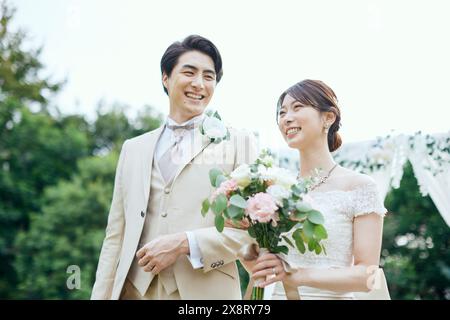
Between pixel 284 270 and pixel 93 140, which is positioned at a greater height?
pixel 93 140

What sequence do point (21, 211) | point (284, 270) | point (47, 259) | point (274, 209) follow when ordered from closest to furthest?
point (274, 209), point (284, 270), point (47, 259), point (21, 211)

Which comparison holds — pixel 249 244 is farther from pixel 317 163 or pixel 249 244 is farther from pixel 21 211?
pixel 21 211

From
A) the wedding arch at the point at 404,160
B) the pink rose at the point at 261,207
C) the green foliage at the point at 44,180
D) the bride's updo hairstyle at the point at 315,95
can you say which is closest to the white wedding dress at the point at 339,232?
the bride's updo hairstyle at the point at 315,95

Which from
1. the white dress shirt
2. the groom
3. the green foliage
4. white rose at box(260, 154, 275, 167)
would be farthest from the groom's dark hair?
the green foliage

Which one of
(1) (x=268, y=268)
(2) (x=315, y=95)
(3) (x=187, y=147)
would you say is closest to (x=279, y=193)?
(1) (x=268, y=268)

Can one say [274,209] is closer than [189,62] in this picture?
Yes

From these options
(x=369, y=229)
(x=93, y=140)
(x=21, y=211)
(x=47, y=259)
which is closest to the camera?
(x=369, y=229)

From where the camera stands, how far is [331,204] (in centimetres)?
280

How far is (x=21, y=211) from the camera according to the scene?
594 inches

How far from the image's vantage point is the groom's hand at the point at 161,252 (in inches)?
96.2

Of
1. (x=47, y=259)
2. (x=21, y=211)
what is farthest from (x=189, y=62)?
(x=21, y=211)

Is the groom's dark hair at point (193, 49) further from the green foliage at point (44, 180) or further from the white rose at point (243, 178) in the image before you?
the green foliage at point (44, 180)

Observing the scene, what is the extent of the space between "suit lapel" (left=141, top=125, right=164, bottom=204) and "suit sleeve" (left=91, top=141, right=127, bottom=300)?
6.7 inches
